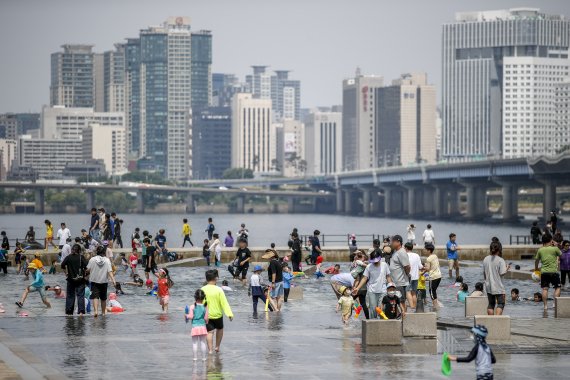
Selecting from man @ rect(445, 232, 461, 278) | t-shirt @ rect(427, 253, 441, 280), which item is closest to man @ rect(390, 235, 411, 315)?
t-shirt @ rect(427, 253, 441, 280)

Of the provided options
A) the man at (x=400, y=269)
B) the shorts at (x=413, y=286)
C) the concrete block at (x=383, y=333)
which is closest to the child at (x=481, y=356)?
the concrete block at (x=383, y=333)

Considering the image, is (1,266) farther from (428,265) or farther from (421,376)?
(421,376)

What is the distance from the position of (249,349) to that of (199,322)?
2.00 m

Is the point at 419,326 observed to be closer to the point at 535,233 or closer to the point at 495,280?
the point at 495,280

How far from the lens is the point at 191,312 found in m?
25.4

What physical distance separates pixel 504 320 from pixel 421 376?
423 cm

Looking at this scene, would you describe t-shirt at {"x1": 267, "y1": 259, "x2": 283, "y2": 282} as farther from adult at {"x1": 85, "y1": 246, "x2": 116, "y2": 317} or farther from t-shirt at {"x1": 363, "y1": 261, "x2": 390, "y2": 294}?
t-shirt at {"x1": 363, "y1": 261, "x2": 390, "y2": 294}

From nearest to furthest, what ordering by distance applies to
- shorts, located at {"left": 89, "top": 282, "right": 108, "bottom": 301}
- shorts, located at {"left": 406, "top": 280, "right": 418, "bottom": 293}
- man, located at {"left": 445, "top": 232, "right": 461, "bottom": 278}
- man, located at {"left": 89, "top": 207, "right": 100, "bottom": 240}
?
1. shorts, located at {"left": 406, "top": 280, "right": 418, "bottom": 293}
2. shorts, located at {"left": 89, "top": 282, "right": 108, "bottom": 301}
3. man, located at {"left": 445, "top": 232, "right": 461, "bottom": 278}
4. man, located at {"left": 89, "top": 207, "right": 100, "bottom": 240}

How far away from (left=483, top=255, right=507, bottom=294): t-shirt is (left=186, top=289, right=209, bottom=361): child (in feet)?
23.3

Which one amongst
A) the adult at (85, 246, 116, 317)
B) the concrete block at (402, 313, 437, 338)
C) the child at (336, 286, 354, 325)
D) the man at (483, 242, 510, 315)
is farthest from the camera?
the adult at (85, 246, 116, 317)

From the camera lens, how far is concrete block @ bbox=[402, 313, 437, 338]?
91.5 feet

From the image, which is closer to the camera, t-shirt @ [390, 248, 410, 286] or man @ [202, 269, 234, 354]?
man @ [202, 269, 234, 354]

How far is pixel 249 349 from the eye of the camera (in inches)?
1052

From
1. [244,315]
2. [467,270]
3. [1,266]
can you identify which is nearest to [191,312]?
[244,315]
